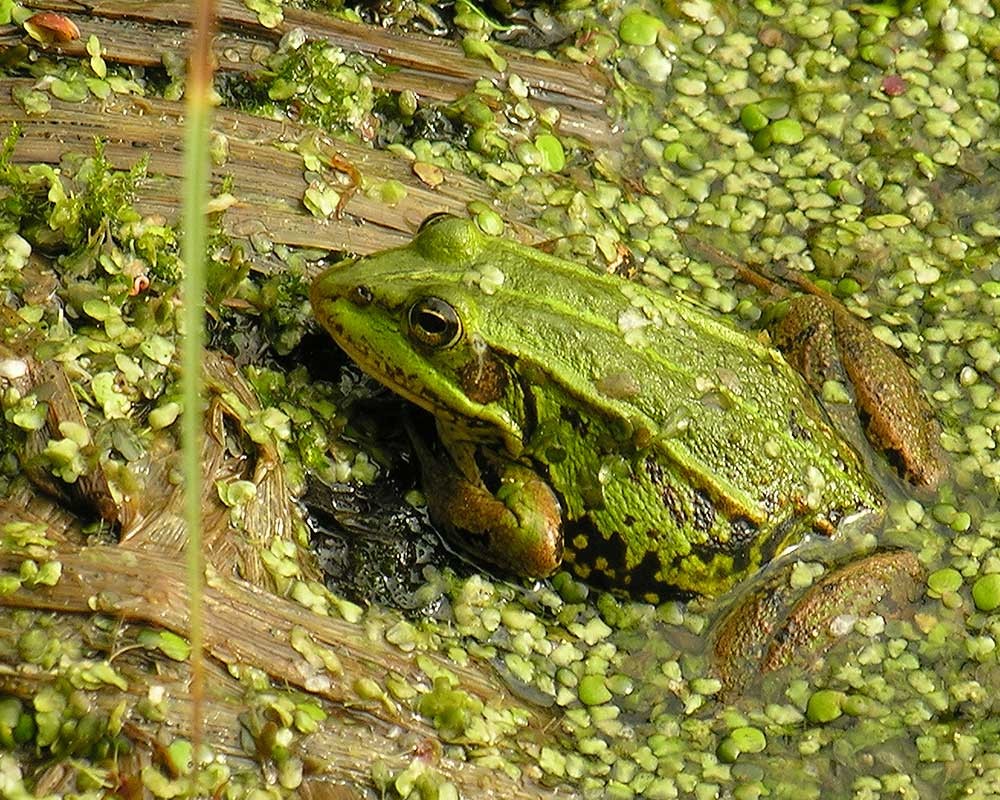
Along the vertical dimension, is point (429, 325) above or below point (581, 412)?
above

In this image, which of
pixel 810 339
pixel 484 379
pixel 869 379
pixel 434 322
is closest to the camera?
pixel 434 322

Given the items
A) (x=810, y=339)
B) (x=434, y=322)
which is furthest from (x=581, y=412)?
(x=810, y=339)

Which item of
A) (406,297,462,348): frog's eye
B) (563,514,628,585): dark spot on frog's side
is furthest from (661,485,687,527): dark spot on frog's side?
(406,297,462,348): frog's eye

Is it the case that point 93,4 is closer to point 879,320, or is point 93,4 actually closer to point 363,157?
point 363,157

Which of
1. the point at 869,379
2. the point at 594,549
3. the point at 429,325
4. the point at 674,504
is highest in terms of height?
the point at 429,325

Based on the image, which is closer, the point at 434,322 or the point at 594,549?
the point at 434,322

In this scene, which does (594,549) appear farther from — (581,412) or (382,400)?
(382,400)

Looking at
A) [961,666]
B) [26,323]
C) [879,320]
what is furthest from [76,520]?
[879,320]
